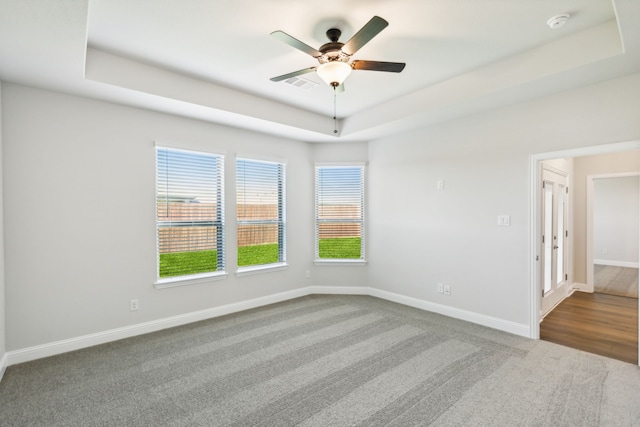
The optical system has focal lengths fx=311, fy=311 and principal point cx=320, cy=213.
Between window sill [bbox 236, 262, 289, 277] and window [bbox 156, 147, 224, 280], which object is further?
window sill [bbox 236, 262, 289, 277]

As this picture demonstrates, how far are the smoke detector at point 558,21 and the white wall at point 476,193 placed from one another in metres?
1.06

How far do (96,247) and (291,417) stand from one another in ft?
9.02

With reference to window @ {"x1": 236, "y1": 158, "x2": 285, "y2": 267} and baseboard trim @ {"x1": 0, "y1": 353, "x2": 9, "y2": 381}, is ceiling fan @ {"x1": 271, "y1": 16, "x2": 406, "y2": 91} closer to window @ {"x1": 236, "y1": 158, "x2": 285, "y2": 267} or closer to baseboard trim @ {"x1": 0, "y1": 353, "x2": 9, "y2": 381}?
window @ {"x1": 236, "y1": 158, "x2": 285, "y2": 267}

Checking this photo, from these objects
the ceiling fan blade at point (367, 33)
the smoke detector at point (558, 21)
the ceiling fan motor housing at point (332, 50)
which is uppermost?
the smoke detector at point (558, 21)

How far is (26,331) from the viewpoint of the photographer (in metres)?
3.02

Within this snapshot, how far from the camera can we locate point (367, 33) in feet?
6.78

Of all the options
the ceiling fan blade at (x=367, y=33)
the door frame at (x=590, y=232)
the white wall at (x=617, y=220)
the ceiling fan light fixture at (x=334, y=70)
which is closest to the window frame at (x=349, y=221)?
the ceiling fan light fixture at (x=334, y=70)

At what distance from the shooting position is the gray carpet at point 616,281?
17.6 ft

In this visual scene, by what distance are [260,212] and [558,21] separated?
399 centimetres

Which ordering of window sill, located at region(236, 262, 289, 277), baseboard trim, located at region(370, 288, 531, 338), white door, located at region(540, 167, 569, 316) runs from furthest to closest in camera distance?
window sill, located at region(236, 262, 289, 277) → white door, located at region(540, 167, 569, 316) → baseboard trim, located at region(370, 288, 531, 338)

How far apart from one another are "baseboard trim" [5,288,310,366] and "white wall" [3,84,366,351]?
0.06 m

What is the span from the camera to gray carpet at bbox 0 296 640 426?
218 cm

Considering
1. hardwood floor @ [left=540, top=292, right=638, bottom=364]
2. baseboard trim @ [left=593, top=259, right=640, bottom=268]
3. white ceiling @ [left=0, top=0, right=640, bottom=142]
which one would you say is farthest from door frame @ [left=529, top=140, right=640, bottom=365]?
baseboard trim @ [left=593, top=259, right=640, bottom=268]

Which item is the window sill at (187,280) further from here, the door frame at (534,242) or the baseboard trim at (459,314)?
the door frame at (534,242)
